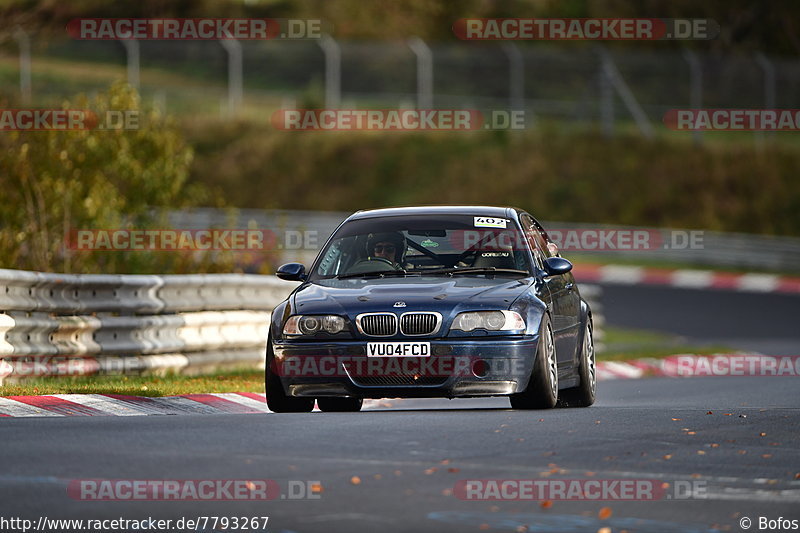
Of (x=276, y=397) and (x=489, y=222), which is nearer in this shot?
(x=276, y=397)

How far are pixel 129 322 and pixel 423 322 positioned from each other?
14.7 ft

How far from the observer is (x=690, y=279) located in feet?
125

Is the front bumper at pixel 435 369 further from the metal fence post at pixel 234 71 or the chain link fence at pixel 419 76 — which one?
the metal fence post at pixel 234 71

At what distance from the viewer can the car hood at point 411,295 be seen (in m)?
11.7

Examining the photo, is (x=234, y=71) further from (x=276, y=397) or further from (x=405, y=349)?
(x=405, y=349)

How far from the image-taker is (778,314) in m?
31.4

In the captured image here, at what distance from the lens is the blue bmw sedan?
1158 centimetres

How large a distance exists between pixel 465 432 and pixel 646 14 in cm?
5168

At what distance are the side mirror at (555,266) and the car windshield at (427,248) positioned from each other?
8.5 inches

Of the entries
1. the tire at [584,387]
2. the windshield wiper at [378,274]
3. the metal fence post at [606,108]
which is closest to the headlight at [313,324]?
the windshield wiper at [378,274]

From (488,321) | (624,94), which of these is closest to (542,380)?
(488,321)

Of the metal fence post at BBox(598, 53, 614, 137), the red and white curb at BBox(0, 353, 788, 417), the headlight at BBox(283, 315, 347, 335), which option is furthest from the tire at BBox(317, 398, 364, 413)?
the metal fence post at BBox(598, 53, 614, 137)

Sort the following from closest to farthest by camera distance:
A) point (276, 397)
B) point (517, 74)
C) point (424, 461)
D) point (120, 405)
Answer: point (424, 461) → point (276, 397) → point (120, 405) → point (517, 74)

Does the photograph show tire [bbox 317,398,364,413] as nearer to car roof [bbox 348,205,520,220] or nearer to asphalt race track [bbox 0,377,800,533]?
asphalt race track [bbox 0,377,800,533]
